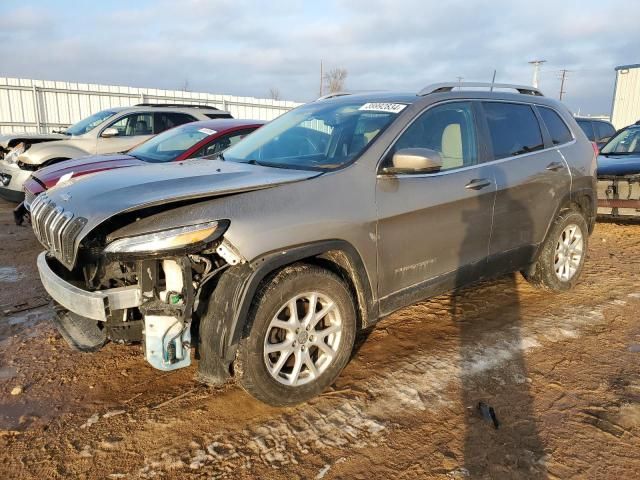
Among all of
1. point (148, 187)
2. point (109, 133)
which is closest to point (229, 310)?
point (148, 187)

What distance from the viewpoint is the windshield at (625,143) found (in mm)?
8670

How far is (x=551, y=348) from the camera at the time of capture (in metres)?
3.75

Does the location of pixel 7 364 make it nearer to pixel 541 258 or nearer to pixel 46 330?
pixel 46 330

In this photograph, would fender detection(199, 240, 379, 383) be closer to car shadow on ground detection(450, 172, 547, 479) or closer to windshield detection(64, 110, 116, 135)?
car shadow on ground detection(450, 172, 547, 479)

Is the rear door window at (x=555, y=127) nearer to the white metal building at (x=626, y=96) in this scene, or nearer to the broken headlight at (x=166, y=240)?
the broken headlight at (x=166, y=240)

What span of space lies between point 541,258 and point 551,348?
1160 millimetres

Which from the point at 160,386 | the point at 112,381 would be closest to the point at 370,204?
the point at 160,386

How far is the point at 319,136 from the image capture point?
3.77 m

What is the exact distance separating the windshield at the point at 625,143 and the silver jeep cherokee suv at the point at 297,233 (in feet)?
18.5

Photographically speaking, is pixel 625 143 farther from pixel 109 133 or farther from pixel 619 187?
pixel 109 133

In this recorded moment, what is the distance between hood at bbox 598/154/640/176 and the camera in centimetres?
745

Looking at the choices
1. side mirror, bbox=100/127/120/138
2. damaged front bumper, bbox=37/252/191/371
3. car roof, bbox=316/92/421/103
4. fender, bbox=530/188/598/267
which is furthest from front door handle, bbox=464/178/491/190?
side mirror, bbox=100/127/120/138

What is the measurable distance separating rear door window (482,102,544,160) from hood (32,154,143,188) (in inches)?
143

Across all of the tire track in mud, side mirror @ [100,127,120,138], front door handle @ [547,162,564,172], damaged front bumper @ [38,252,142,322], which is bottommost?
the tire track in mud
